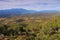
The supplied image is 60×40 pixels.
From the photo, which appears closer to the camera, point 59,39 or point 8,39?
point 59,39

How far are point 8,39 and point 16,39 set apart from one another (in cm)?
123

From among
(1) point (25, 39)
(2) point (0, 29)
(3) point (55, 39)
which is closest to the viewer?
(3) point (55, 39)

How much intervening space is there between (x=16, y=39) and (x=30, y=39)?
2194 mm

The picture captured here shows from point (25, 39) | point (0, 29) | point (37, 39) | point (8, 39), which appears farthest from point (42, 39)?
point (0, 29)

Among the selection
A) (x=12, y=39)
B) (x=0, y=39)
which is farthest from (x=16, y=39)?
(x=0, y=39)

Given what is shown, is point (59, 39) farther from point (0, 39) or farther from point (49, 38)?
point (0, 39)

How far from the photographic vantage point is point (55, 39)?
93.8 feet

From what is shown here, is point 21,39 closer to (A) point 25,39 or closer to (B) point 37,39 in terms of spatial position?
(A) point 25,39

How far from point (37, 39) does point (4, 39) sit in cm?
514

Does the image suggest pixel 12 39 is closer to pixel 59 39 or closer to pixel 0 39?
pixel 0 39

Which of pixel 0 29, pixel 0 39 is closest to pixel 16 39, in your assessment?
pixel 0 39

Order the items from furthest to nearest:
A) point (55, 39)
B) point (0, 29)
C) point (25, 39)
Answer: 1. point (0, 29)
2. point (25, 39)
3. point (55, 39)

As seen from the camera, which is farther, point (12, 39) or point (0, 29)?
point (0, 29)

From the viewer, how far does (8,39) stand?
100 feet
